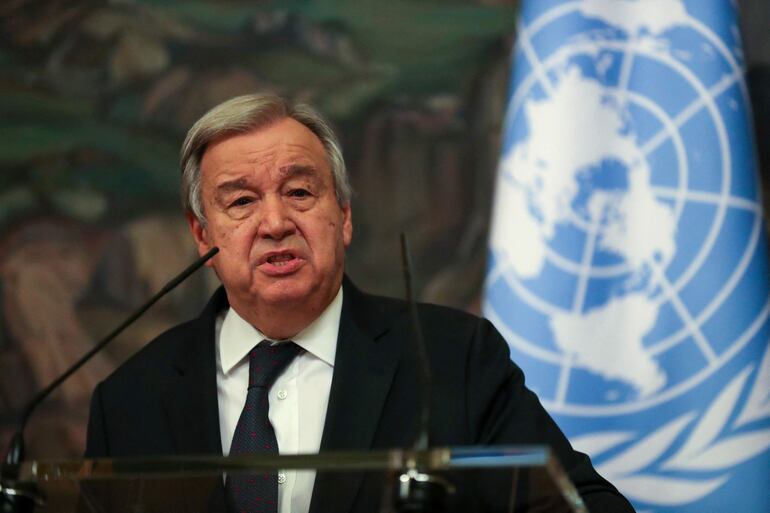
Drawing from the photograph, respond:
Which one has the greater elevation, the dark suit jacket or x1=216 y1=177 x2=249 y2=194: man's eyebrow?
x1=216 y1=177 x2=249 y2=194: man's eyebrow

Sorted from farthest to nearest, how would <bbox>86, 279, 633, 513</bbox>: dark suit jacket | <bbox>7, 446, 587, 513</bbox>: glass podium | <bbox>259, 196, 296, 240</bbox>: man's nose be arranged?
1. <bbox>259, 196, 296, 240</bbox>: man's nose
2. <bbox>86, 279, 633, 513</bbox>: dark suit jacket
3. <bbox>7, 446, 587, 513</bbox>: glass podium

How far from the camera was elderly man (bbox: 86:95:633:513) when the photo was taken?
280 centimetres

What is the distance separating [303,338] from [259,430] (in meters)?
0.35

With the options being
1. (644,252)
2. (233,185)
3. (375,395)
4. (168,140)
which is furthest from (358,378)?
(168,140)

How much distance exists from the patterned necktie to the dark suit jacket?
0.09 meters

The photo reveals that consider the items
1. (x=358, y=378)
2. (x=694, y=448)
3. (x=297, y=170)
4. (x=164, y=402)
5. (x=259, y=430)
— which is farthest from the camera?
(x=694, y=448)

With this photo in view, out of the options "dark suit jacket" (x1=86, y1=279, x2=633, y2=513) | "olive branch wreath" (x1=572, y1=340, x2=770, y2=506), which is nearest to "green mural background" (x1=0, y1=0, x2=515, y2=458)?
"olive branch wreath" (x1=572, y1=340, x2=770, y2=506)

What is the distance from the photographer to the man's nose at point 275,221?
2.99 meters

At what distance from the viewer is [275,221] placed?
117 inches

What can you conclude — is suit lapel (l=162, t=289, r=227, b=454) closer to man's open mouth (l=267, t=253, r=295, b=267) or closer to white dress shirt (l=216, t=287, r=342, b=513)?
white dress shirt (l=216, t=287, r=342, b=513)

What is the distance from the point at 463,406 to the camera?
2801 millimetres

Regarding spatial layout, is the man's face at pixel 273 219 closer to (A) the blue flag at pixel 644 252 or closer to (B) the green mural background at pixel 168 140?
(A) the blue flag at pixel 644 252

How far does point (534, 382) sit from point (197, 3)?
253cm

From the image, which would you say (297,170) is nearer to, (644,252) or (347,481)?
(347,481)
